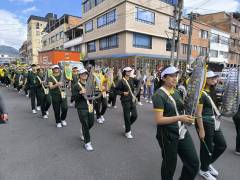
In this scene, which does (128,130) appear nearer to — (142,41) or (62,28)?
(142,41)

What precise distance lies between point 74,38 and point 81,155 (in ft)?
129

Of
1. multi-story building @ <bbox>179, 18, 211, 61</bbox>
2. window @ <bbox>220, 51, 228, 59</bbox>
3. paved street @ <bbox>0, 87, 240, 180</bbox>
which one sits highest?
multi-story building @ <bbox>179, 18, 211, 61</bbox>

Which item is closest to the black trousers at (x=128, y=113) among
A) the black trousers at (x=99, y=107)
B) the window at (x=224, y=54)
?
the black trousers at (x=99, y=107)

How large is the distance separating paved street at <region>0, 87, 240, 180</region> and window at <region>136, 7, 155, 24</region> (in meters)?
22.5

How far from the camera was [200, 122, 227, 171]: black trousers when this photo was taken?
12.6 feet

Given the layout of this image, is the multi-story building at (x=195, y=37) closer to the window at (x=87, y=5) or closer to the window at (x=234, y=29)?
the window at (x=234, y=29)

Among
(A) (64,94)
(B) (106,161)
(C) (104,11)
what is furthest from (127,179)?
(C) (104,11)

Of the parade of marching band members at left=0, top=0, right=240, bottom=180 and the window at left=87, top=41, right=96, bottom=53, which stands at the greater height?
the window at left=87, top=41, right=96, bottom=53

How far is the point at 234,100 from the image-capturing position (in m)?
4.28

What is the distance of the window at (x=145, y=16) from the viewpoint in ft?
90.7

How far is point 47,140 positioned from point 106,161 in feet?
6.88

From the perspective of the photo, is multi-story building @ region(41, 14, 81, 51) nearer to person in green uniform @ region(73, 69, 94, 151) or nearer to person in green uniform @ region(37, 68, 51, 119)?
person in green uniform @ region(37, 68, 51, 119)

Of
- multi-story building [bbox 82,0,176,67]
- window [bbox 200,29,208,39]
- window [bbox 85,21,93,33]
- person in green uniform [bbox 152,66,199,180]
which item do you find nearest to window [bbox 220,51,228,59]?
window [bbox 200,29,208,39]

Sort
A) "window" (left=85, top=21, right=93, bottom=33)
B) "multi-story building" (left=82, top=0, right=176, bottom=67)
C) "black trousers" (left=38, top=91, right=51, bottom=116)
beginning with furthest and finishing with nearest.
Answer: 1. "window" (left=85, top=21, right=93, bottom=33)
2. "multi-story building" (left=82, top=0, right=176, bottom=67)
3. "black trousers" (left=38, top=91, right=51, bottom=116)
